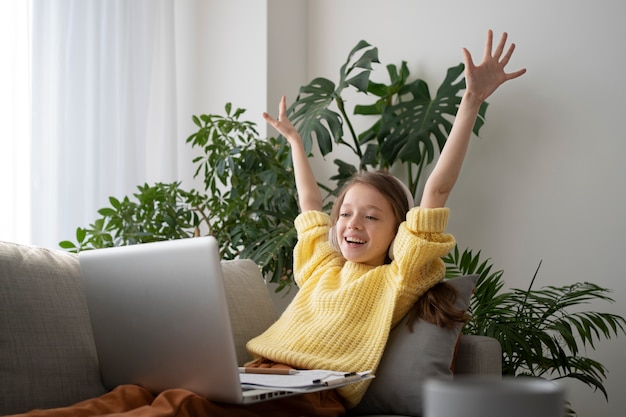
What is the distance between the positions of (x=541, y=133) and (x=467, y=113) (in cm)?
131

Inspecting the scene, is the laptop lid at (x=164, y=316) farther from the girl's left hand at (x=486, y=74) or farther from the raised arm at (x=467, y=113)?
the girl's left hand at (x=486, y=74)

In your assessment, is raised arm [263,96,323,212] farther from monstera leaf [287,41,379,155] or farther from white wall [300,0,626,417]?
white wall [300,0,626,417]

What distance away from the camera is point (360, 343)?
6.01ft

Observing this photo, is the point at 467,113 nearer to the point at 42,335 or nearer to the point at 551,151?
the point at 42,335

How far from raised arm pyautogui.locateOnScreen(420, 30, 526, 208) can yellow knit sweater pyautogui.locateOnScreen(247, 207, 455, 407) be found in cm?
6

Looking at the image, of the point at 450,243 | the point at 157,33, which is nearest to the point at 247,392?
the point at 450,243

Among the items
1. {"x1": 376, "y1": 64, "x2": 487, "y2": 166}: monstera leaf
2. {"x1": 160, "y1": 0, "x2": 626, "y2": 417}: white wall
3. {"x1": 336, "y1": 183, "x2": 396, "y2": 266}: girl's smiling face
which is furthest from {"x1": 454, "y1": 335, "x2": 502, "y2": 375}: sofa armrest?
{"x1": 376, "y1": 64, "x2": 487, "y2": 166}: monstera leaf

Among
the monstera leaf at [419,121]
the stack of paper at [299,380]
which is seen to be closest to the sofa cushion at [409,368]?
the stack of paper at [299,380]

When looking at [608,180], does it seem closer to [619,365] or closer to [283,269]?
[619,365]

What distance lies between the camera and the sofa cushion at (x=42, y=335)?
5.08 ft

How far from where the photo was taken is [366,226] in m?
2.02

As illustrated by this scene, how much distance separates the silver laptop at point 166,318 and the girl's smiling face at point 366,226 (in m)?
0.69

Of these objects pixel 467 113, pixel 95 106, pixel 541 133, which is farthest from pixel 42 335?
pixel 541 133

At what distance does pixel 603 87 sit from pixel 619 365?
1.06 metres
